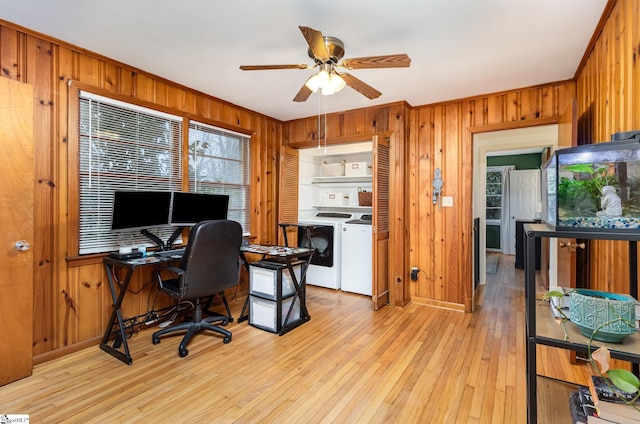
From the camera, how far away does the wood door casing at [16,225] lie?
6.62 ft

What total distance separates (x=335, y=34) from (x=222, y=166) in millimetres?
2165

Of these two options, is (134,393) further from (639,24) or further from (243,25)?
(639,24)

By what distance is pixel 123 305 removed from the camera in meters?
2.78

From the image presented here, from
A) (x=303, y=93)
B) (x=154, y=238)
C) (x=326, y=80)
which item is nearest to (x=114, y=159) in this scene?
(x=154, y=238)

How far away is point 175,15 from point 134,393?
248 cm

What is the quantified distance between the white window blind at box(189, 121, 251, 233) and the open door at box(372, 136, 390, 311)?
1.69 metres

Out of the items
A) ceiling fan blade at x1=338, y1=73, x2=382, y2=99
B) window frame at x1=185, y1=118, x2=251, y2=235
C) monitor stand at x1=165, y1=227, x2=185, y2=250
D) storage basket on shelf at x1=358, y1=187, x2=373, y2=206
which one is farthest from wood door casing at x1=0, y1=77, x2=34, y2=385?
storage basket on shelf at x1=358, y1=187, x2=373, y2=206

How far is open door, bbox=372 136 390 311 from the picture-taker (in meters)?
3.56

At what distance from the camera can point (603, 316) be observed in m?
1.03

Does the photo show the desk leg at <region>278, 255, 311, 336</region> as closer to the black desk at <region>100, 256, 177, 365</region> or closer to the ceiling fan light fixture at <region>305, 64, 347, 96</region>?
the black desk at <region>100, 256, 177, 365</region>

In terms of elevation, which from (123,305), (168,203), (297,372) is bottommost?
(297,372)

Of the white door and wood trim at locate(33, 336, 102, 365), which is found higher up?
the white door

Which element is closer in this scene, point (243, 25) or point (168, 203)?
point (243, 25)

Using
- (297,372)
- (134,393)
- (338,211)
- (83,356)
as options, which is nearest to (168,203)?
(83,356)
